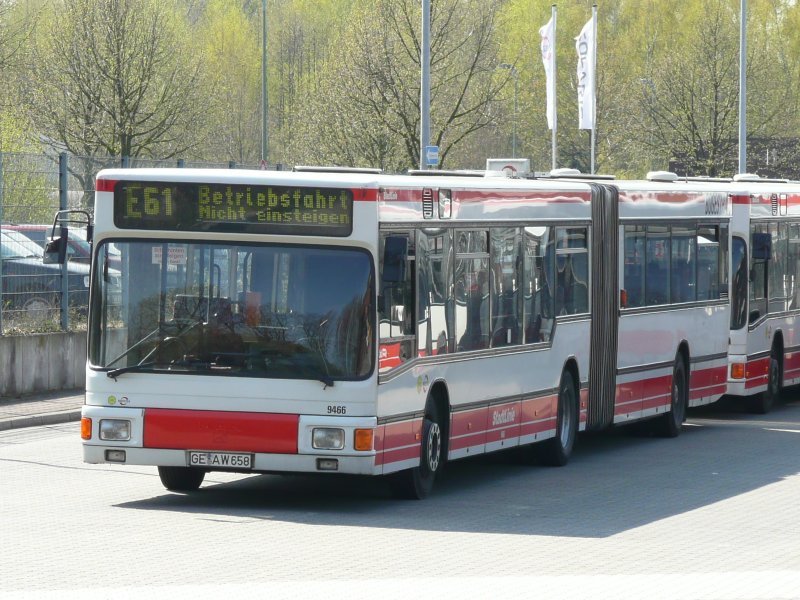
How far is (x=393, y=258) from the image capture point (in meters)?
13.2

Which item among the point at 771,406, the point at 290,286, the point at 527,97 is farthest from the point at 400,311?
the point at 527,97

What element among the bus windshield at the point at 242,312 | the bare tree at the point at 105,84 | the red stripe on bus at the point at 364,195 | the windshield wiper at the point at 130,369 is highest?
the bare tree at the point at 105,84

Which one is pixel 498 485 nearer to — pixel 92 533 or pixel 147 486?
pixel 147 486

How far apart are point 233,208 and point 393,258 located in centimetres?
126

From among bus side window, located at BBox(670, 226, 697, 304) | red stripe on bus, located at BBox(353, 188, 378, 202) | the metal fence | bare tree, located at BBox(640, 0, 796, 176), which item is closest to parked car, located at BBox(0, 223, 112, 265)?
the metal fence

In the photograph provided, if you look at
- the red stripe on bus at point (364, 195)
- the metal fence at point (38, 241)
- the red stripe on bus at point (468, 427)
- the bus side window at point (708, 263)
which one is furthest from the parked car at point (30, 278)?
A: the red stripe on bus at point (364, 195)

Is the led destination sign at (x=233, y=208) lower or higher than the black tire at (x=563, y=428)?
higher

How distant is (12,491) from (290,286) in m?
3.16

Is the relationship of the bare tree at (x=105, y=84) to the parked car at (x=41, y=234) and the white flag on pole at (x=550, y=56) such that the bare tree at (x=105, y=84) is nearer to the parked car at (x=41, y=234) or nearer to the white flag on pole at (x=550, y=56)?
the white flag on pole at (x=550, y=56)

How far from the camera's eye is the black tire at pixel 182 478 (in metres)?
14.4

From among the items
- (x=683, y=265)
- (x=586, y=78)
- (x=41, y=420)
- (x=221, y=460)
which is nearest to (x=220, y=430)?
(x=221, y=460)

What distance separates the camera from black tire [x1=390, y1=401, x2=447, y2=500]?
14.0 meters

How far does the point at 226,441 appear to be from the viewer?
13.1 m

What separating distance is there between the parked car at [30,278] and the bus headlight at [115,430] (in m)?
9.60
